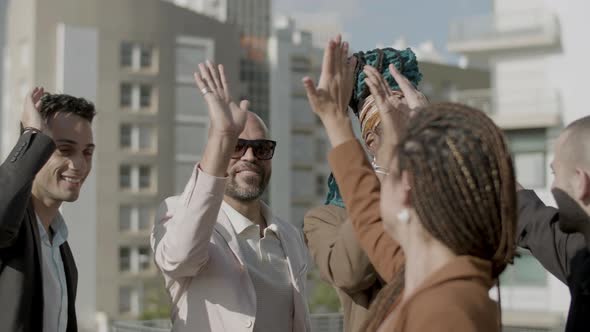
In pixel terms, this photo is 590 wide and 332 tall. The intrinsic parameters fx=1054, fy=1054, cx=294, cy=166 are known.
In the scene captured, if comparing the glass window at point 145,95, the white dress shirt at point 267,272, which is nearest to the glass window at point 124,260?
the glass window at point 145,95

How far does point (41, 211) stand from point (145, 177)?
53916 millimetres

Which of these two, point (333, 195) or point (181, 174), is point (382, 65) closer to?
point (333, 195)

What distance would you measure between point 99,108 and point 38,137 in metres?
54.2

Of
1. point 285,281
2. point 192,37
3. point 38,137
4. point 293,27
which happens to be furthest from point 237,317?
point 293,27

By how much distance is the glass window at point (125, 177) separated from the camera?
56.9 m

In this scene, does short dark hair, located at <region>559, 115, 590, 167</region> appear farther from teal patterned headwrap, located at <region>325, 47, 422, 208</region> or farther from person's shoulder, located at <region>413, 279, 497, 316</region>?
person's shoulder, located at <region>413, 279, 497, 316</region>

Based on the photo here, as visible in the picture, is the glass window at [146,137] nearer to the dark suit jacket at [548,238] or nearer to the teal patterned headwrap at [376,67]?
the teal patterned headwrap at [376,67]

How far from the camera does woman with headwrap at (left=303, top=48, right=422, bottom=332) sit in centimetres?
309

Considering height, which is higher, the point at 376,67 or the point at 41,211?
the point at 376,67

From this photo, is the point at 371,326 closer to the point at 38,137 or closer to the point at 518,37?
the point at 38,137

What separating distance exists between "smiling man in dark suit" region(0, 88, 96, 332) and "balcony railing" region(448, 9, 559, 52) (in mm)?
26565

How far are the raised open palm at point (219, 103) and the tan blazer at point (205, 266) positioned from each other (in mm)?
221

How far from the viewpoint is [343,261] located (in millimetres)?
3115

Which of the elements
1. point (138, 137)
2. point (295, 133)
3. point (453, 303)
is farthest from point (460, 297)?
point (295, 133)
